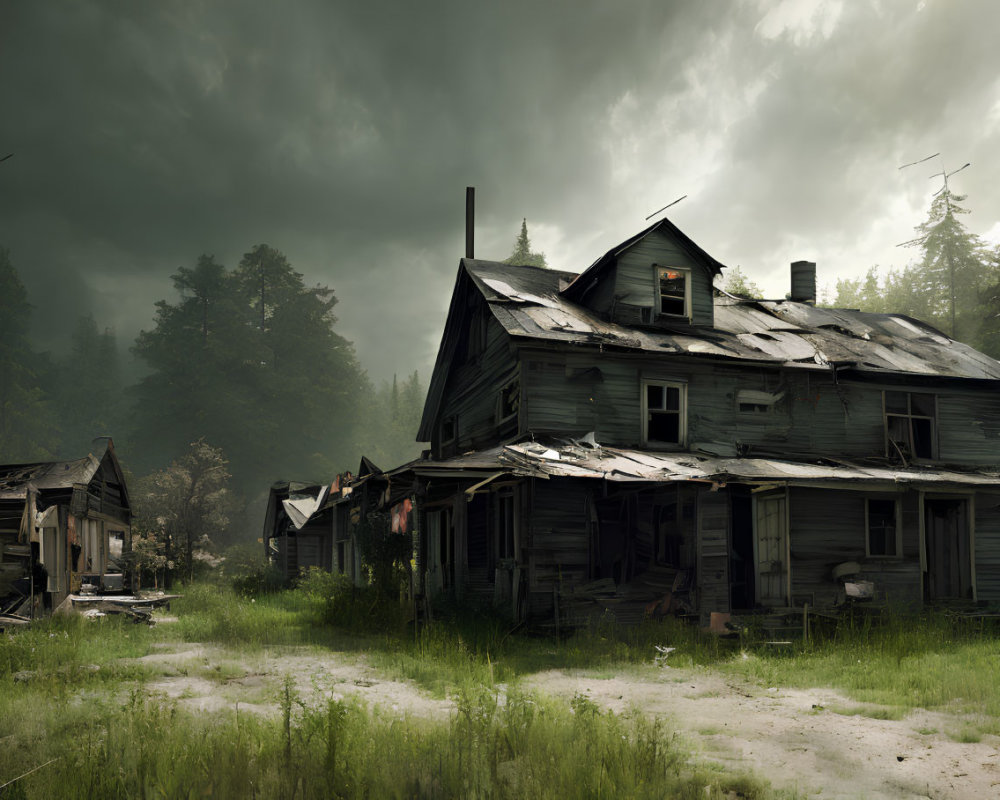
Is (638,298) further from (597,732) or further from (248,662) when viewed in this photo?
(597,732)

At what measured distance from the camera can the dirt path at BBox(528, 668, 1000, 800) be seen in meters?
6.29

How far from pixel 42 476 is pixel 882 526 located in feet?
64.7

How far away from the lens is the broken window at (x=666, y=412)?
18.2m

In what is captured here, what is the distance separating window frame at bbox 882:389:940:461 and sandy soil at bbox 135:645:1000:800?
37.5ft

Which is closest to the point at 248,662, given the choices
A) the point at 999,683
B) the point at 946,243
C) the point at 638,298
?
the point at 999,683

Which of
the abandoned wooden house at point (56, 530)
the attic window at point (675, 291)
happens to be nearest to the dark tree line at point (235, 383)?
the abandoned wooden house at point (56, 530)

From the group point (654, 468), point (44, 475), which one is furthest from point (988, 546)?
point (44, 475)

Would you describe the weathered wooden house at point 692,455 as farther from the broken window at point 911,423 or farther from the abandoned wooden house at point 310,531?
the abandoned wooden house at point 310,531

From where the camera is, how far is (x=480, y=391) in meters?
21.1

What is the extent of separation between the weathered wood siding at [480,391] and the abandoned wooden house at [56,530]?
32.1ft

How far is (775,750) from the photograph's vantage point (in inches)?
284

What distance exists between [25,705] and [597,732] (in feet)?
19.5

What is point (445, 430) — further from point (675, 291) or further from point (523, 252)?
point (523, 252)

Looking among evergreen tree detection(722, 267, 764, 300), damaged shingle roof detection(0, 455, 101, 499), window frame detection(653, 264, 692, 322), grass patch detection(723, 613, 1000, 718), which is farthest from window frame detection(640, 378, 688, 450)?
evergreen tree detection(722, 267, 764, 300)
